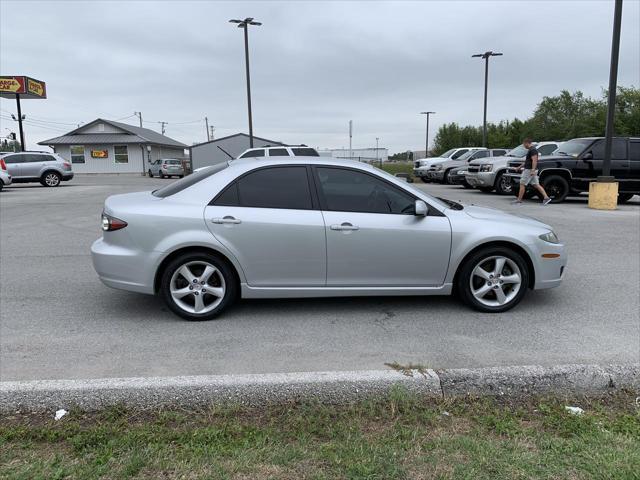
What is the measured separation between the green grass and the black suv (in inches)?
496

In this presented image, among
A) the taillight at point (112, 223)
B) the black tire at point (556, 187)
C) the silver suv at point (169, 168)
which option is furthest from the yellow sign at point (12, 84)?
the taillight at point (112, 223)

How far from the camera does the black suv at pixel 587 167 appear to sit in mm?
14461

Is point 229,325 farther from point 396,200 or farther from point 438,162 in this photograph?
point 438,162

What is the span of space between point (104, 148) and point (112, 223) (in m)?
49.4

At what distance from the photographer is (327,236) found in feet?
15.2

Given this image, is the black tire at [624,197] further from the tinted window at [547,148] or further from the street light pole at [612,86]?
the tinted window at [547,148]

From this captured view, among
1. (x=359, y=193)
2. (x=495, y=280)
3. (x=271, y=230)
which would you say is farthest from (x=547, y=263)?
(x=271, y=230)

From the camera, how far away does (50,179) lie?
2428 centimetres

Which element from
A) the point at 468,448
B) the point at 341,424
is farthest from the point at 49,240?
the point at 468,448

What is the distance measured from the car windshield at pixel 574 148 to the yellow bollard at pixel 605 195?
1422mm

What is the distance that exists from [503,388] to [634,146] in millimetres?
14099

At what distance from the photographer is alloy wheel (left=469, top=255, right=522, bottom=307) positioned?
16.0 ft

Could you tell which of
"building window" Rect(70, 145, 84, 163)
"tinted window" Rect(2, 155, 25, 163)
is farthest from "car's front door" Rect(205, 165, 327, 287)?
"building window" Rect(70, 145, 84, 163)

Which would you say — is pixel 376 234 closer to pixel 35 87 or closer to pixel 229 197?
pixel 229 197
